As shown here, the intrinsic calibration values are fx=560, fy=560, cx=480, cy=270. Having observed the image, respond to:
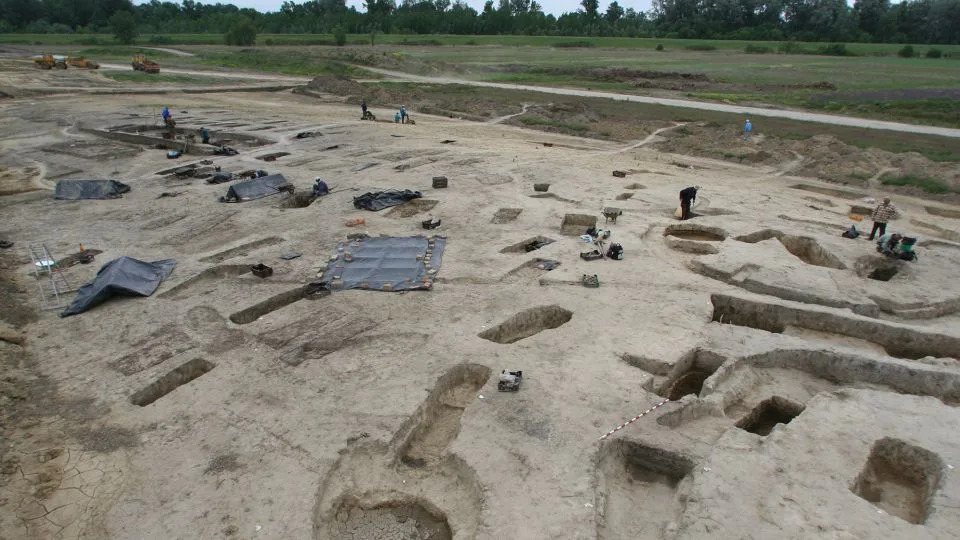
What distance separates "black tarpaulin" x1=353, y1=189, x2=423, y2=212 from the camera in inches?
727

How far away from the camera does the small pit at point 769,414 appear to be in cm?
959

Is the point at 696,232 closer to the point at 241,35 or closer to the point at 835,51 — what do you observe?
the point at 835,51

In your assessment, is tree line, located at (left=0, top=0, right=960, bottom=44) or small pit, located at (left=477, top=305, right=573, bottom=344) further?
tree line, located at (left=0, top=0, right=960, bottom=44)

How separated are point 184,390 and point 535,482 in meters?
6.28

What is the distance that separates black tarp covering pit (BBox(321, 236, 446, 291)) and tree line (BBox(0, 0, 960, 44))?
86.4 m

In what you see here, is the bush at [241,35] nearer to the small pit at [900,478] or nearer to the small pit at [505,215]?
the small pit at [505,215]

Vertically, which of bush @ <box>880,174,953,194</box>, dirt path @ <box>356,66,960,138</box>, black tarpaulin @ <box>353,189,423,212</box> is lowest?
black tarpaulin @ <box>353,189,423,212</box>

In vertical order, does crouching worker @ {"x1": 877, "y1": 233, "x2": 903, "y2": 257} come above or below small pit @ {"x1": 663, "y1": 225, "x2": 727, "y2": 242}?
above

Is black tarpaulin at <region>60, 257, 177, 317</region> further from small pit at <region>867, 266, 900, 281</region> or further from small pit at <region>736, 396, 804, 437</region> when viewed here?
small pit at <region>867, 266, 900, 281</region>

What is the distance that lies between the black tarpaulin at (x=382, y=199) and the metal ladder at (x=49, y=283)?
8170mm

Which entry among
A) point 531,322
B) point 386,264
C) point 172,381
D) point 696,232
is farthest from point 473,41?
point 172,381

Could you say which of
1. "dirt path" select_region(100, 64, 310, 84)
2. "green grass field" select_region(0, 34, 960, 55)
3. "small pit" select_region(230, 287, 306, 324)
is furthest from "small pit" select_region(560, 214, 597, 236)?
"green grass field" select_region(0, 34, 960, 55)

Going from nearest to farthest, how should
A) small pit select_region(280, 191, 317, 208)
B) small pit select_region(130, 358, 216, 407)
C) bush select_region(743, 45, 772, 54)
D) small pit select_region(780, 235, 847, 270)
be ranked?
small pit select_region(130, 358, 216, 407) < small pit select_region(780, 235, 847, 270) < small pit select_region(280, 191, 317, 208) < bush select_region(743, 45, 772, 54)

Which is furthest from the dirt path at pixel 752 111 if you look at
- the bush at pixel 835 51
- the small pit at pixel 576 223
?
the bush at pixel 835 51
